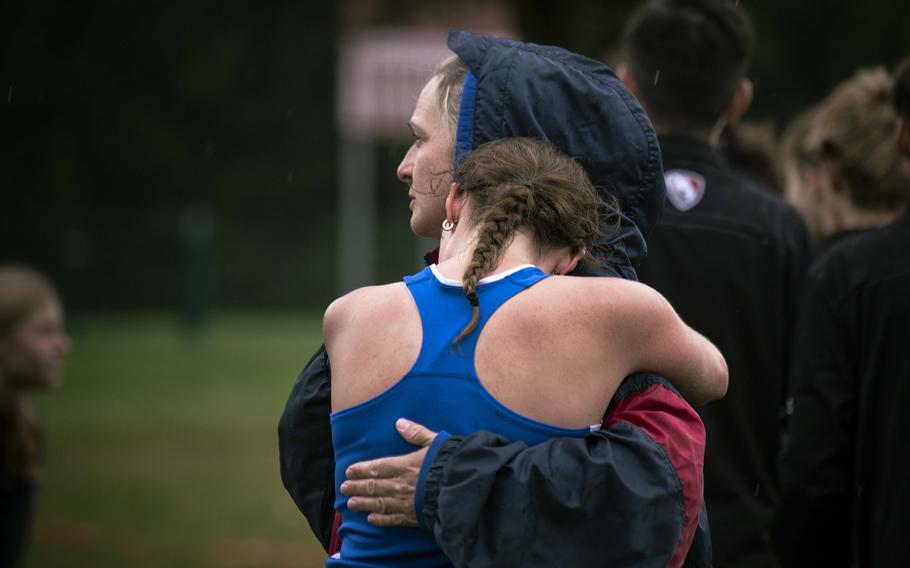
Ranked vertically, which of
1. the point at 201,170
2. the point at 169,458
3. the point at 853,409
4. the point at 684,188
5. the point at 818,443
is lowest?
the point at 201,170

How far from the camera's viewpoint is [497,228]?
88.4 inches

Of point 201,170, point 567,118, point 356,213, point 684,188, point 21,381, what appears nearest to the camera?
point 567,118

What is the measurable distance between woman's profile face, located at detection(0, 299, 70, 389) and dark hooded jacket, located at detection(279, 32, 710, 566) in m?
3.03

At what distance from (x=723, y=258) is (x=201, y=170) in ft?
107

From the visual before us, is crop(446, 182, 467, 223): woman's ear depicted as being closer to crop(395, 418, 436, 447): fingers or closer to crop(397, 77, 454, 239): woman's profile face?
crop(397, 77, 454, 239): woman's profile face

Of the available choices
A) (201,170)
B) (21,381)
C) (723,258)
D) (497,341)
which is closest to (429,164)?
(497,341)

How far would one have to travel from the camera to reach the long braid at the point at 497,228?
7.19 feet

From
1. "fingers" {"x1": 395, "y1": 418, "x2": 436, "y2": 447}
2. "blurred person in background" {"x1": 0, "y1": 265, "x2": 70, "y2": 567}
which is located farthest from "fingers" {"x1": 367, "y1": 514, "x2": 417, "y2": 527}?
"blurred person in background" {"x1": 0, "y1": 265, "x2": 70, "y2": 567}

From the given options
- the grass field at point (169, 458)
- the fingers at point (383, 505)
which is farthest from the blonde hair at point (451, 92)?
the grass field at point (169, 458)

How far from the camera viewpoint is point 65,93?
35125 mm

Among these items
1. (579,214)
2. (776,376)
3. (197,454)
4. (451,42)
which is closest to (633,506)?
(579,214)

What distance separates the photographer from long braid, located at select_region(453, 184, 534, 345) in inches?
86.3

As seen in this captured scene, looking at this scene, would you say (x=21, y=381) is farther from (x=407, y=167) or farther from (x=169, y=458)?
(x=169, y=458)

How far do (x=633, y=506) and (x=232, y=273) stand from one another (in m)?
28.4
